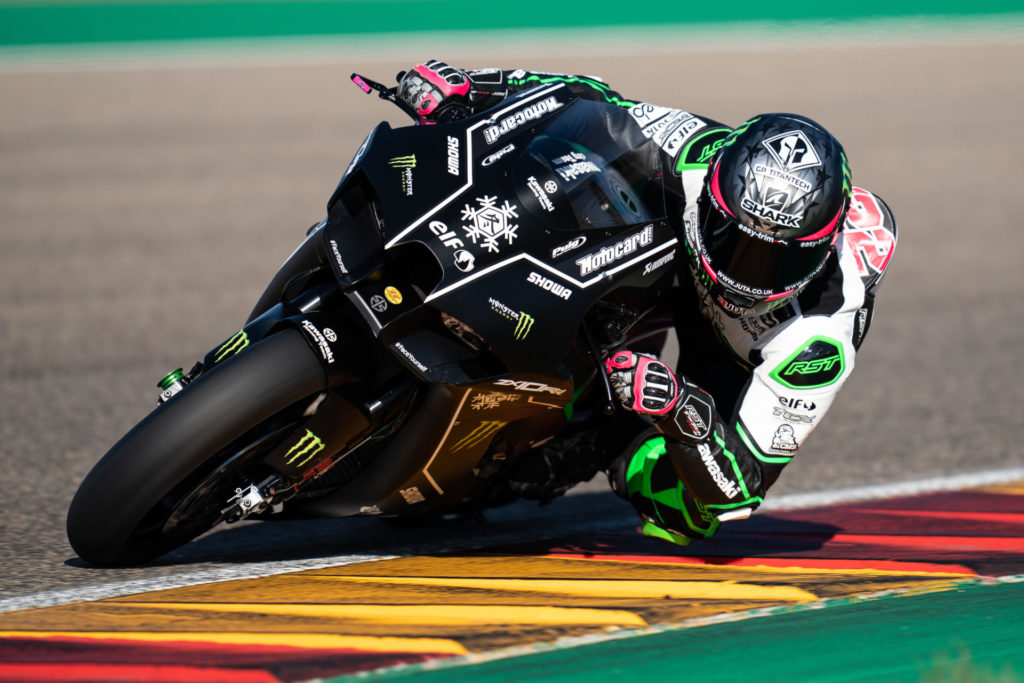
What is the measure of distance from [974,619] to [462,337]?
157 cm

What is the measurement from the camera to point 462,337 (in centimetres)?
346

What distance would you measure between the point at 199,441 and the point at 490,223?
0.97m

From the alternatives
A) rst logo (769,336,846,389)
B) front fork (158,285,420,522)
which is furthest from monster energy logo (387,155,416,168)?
rst logo (769,336,846,389)

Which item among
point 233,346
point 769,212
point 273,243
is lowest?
point 273,243

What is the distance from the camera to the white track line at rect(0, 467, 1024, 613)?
147 inches

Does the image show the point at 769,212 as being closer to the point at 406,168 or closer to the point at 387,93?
the point at 406,168

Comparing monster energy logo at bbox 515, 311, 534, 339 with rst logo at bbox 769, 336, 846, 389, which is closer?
monster energy logo at bbox 515, 311, 534, 339

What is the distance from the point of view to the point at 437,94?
13.5 ft

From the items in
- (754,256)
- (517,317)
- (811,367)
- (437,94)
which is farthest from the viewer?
(437,94)

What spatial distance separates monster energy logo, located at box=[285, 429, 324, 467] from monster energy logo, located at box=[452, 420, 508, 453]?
0.41 metres

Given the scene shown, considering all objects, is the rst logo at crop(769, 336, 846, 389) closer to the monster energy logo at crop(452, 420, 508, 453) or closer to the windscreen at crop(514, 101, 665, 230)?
the windscreen at crop(514, 101, 665, 230)

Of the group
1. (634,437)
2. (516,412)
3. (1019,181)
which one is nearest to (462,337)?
(516,412)

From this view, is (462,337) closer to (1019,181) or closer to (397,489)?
(397,489)

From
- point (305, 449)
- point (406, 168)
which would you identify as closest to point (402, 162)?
point (406, 168)
